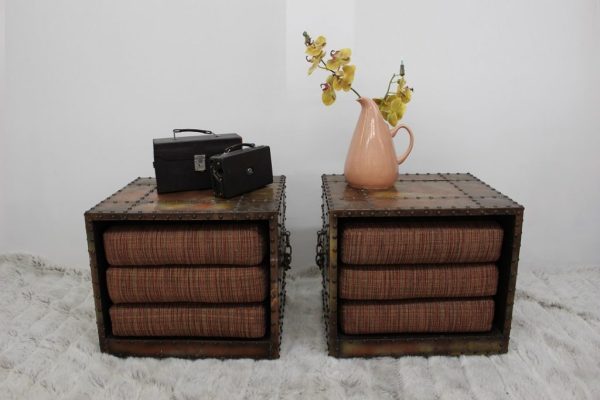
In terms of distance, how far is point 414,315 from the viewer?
153 centimetres

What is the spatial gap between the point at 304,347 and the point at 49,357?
774mm

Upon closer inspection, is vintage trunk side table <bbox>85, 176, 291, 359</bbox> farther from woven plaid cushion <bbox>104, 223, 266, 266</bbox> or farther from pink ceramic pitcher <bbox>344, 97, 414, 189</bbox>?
pink ceramic pitcher <bbox>344, 97, 414, 189</bbox>

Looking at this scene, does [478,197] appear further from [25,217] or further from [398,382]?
[25,217]

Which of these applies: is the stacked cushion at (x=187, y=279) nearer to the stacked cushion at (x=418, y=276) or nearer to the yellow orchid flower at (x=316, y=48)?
the stacked cushion at (x=418, y=276)

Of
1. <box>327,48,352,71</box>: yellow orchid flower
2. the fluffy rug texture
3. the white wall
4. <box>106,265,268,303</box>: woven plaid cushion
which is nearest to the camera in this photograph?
the fluffy rug texture

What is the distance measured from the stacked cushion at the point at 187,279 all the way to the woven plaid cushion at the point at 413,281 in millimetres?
265

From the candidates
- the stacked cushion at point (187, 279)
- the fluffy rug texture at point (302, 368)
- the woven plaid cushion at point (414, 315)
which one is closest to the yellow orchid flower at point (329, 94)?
the stacked cushion at point (187, 279)

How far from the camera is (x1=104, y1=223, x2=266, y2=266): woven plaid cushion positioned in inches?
57.6

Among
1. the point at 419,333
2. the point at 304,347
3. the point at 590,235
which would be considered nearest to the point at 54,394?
the point at 304,347

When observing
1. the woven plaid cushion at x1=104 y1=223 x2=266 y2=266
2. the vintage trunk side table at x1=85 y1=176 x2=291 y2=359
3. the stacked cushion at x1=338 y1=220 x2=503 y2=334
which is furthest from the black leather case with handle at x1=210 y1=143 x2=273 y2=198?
the stacked cushion at x1=338 y1=220 x2=503 y2=334

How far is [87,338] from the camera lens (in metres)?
1.64

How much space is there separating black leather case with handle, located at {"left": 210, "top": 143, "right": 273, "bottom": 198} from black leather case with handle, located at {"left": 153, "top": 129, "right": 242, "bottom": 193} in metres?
0.06

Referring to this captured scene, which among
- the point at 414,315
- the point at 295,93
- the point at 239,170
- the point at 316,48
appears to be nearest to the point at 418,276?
the point at 414,315

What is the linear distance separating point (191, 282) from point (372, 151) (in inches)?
27.4
